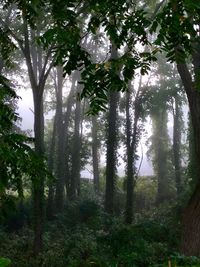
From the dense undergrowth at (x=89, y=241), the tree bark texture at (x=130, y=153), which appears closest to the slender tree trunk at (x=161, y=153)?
the tree bark texture at (x=130, y=153)

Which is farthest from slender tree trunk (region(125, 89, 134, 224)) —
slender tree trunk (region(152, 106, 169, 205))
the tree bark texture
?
slender tree trunk (region(152, 106, 169, 205))

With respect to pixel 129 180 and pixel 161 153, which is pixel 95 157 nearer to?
pixel 161 153

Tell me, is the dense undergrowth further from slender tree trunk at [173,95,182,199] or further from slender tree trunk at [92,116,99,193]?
slender tree trunk at [92,116,99,193]

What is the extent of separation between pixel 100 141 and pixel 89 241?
20.8m

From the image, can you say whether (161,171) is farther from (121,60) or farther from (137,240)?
(121,60)

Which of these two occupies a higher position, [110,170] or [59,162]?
[59,162]

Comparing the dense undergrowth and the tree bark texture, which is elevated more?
the tree bark texture

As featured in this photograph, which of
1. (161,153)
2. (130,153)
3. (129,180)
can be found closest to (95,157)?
(161,153)

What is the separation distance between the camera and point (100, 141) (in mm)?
34344

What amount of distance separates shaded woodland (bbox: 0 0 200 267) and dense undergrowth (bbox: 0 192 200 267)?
47 millimetres

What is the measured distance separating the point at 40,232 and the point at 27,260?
1000mm

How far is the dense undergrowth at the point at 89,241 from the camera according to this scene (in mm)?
10836

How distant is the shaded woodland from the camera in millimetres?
2771

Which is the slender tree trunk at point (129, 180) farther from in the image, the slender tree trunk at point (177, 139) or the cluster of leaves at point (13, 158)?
the cluster of leaves at point (13, 158)
